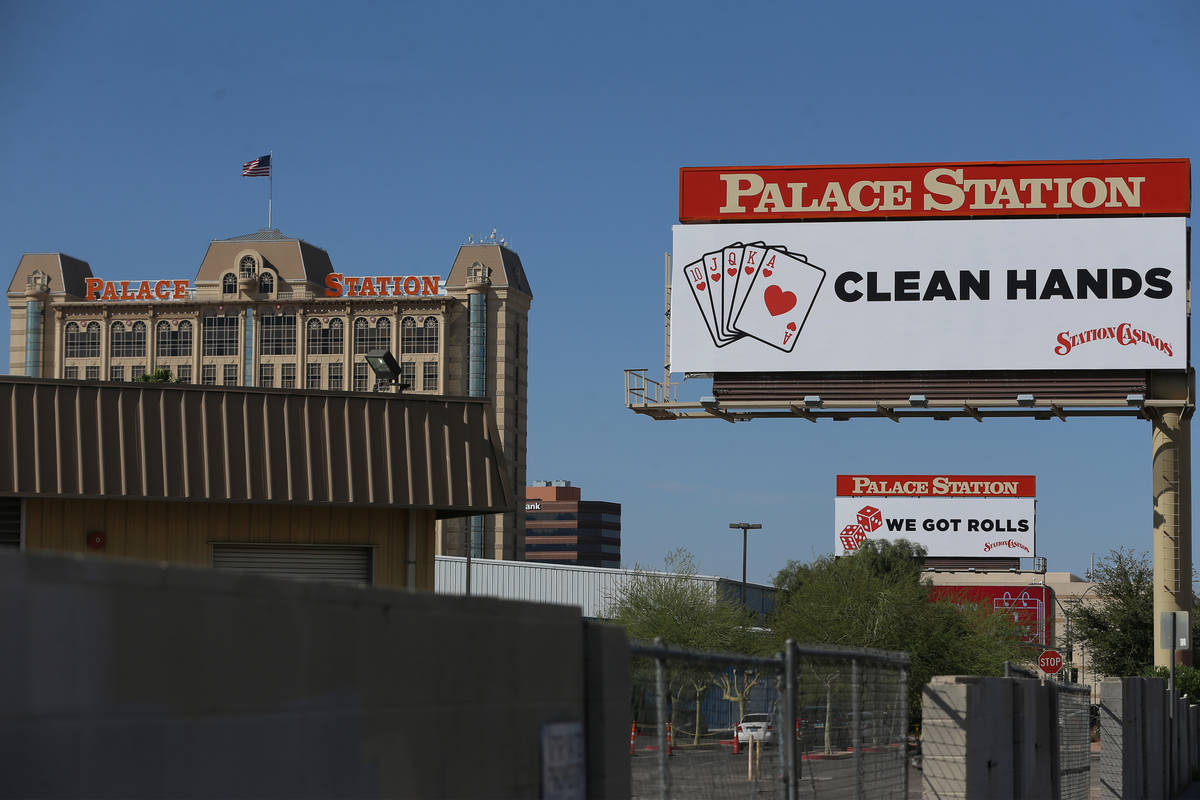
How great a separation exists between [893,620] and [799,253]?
13322mm

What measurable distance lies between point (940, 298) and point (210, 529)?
33.4 metres

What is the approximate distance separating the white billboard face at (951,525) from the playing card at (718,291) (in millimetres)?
61382

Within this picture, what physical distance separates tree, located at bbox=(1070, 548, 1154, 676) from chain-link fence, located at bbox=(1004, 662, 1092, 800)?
36.2 meters

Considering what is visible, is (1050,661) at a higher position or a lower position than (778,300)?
lower

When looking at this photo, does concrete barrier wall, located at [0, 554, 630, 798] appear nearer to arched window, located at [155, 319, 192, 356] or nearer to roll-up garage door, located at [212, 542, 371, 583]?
roll-up garage door, located at [212, 542, 371, 583]

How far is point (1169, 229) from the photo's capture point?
45.7 metres

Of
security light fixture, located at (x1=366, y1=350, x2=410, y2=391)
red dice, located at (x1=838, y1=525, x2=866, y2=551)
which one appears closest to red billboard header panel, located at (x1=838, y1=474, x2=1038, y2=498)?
red dice, located at (x1=838, y1=525, x2=866, y2=551)

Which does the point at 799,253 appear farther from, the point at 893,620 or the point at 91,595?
the point at 91,595

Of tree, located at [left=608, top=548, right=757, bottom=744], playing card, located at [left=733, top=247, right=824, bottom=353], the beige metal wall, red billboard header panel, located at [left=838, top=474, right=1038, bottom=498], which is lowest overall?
tree, located at [left=608, top=548, right=757, bottom=744]

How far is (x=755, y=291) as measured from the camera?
47344 millimetres

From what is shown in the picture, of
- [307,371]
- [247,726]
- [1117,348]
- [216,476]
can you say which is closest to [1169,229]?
[1117,348]

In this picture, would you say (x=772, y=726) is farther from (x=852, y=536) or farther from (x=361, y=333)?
(x=361, y=333)

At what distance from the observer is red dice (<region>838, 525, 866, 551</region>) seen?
10631cm

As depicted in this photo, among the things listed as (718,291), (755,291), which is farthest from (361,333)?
(755,291)
